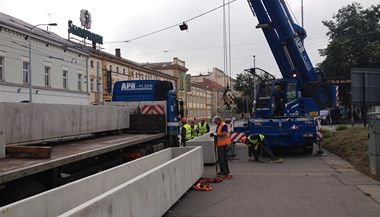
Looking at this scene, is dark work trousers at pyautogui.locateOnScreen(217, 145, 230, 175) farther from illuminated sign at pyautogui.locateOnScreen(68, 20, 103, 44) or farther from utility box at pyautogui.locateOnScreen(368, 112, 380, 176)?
illuminated sign at pyautogui.locateOnScreen(68, 20, 103, 44)

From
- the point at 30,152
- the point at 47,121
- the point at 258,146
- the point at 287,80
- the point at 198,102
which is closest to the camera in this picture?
the point at 30,152

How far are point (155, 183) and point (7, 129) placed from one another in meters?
2.75

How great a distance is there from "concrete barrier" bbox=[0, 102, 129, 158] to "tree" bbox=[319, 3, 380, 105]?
46797mm

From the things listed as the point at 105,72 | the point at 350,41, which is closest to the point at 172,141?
the point at 105,72

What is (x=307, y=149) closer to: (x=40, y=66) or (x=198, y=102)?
(x=40, y=66)

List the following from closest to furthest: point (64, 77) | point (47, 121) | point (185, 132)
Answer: point (47, 121), point (185, 132), point (64, 77)

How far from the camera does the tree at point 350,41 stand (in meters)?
57.1

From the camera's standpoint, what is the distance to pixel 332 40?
2466 inches

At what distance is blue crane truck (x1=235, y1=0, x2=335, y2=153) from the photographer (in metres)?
18.8

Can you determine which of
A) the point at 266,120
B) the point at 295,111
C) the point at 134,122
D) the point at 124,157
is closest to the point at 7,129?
the point at 124,157

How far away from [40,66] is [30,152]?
35656 mm

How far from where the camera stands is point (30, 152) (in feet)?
24.1

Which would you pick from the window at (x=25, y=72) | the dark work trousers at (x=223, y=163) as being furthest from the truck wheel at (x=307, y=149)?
the window at (x=25, y=72)

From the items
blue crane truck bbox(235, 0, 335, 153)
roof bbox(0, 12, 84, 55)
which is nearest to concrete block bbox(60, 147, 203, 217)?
blue crane truck bbox(235, 0, 335, 153)
